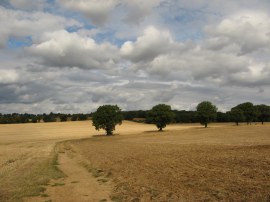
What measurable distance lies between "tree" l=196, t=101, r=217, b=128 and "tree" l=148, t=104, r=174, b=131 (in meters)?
16.8

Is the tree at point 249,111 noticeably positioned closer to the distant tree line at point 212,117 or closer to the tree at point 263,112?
the distant tree line at point 212,117

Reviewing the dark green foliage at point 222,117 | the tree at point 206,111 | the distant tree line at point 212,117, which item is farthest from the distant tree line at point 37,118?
the tree at point 206,111

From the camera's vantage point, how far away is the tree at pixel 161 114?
380 ft

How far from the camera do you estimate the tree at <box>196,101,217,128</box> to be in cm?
12912

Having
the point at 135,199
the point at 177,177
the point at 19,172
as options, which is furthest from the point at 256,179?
the point at 19,172

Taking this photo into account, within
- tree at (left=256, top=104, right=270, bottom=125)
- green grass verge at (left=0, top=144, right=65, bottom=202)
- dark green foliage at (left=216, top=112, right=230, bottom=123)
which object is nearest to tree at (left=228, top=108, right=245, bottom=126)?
tree at (left=256, top=104, right=270, bottom=125)

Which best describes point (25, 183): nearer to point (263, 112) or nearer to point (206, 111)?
point (206, 111)

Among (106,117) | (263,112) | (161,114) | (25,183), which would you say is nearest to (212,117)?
(161,114)

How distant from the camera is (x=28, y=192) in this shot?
1988 centimetres

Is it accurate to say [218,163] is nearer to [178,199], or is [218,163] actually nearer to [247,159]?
[247,159]

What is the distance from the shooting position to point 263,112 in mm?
157375

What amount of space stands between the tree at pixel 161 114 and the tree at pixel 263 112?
183 ft

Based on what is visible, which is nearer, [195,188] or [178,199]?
[178,199]

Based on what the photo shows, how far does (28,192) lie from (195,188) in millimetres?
9049
